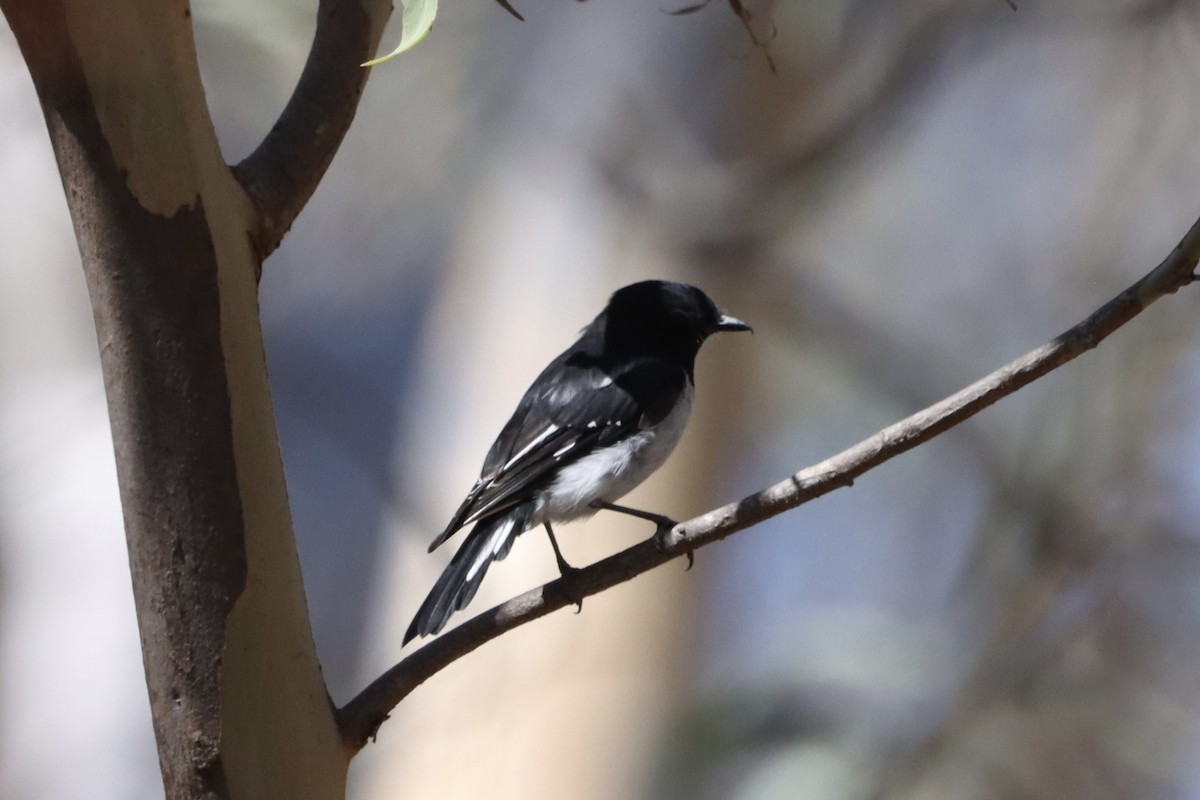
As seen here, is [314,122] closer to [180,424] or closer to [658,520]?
[180,424]

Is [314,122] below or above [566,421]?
above

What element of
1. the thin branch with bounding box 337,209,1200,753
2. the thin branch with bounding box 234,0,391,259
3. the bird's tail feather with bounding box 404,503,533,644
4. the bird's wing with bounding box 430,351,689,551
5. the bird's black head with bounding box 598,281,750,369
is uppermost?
the thin branch with bounding box 234,0,391,259

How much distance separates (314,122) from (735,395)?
1.61 meters

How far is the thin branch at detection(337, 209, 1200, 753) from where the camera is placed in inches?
35.3

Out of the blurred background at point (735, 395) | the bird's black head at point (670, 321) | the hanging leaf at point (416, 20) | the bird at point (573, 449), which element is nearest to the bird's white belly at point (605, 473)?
the bird at point (573, 449)

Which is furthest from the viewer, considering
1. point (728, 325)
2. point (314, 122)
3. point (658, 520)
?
point (728, 325)

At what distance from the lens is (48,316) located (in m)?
2.75

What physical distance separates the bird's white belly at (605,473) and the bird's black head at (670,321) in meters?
0.25

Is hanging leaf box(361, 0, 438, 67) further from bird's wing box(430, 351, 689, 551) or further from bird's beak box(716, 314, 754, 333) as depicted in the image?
bird's beak box(716, 314, 754, 333)

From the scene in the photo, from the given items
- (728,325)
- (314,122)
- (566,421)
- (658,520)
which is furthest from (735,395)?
(314,122)

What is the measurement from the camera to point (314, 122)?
42.9 inches

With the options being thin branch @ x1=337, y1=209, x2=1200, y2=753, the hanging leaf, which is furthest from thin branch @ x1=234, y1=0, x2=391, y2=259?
thin branch @ x1=337, y1=209, x2=1200, y2=753

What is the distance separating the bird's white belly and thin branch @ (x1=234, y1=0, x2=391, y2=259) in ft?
1.72

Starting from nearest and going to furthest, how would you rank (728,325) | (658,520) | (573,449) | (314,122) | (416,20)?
(416,20), (314,122), (658,520), (573,449), (728,325)
